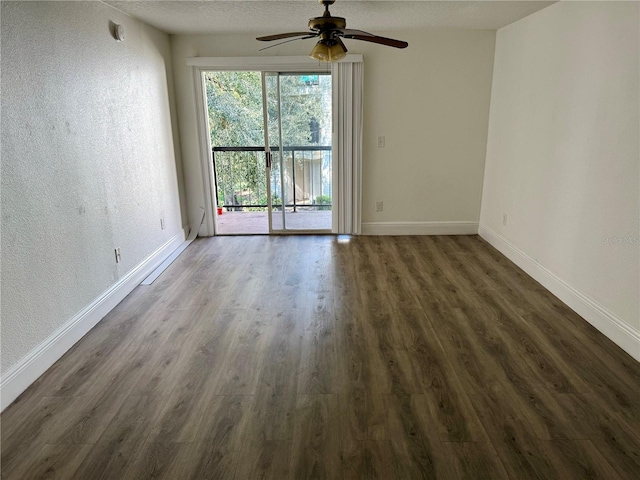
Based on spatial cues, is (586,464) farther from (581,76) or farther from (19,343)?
(19,343)

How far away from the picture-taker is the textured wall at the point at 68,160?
2.21 meters

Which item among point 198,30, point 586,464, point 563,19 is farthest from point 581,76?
point 198,30

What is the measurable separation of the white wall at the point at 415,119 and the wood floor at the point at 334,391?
1682mm

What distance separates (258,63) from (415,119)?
6.24 feet

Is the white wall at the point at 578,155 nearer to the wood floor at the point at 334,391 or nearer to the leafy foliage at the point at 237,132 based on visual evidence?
the wood floor at the point at 334,391

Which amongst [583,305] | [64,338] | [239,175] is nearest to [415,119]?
[583,305]

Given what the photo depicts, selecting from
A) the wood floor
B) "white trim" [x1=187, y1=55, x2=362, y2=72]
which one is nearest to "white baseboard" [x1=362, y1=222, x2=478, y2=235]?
the wood floor

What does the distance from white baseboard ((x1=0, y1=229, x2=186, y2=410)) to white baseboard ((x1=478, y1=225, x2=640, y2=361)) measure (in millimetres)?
3505

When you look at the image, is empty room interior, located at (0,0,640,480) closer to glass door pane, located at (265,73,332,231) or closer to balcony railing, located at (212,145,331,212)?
glass door pane, located at (265,73,332,231)

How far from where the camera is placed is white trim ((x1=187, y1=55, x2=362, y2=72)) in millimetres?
4594

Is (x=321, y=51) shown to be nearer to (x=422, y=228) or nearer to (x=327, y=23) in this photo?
(x=327, y=23)

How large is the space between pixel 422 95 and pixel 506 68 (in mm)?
895

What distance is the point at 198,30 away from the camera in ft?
14.2

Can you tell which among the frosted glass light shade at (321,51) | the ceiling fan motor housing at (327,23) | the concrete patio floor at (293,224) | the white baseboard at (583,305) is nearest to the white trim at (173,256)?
the concrete patio floor at (293,224)
